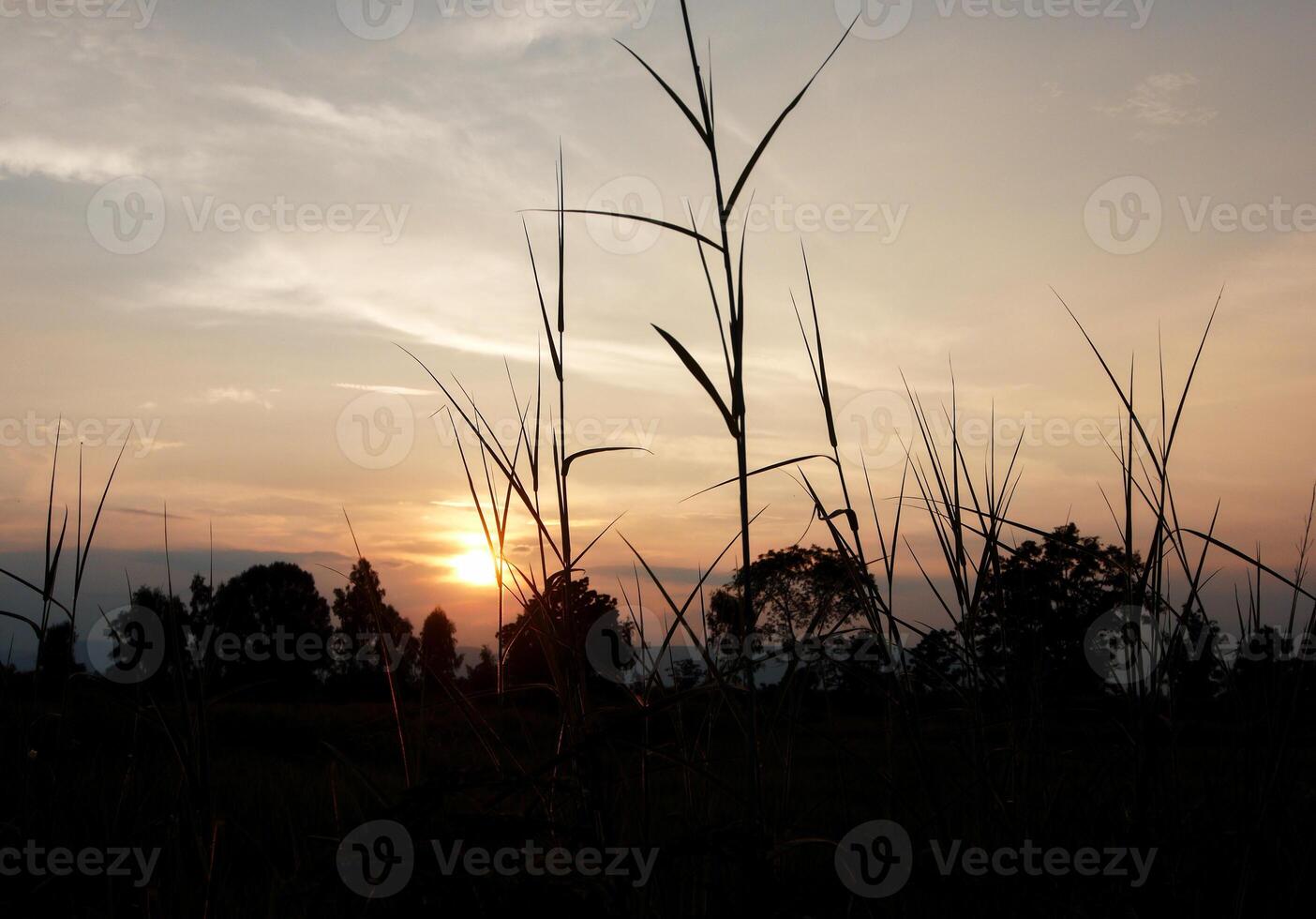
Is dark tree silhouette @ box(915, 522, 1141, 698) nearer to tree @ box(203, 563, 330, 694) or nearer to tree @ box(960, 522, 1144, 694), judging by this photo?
tree @ box(960, 522, 1144, 694)

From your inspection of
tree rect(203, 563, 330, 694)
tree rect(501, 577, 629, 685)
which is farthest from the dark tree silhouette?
tree rect(203, 563, 330, 694)

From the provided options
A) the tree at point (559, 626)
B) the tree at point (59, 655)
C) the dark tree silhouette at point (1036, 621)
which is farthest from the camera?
the tree at point (59, 655)

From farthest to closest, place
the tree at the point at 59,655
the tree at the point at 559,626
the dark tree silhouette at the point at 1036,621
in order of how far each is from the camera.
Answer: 1. the tree at the point at 59,655
2. the dark tree silhouette at the point at 1036,621
3. the tree at the point at 559,626

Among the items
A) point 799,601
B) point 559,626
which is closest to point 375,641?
point 559,626

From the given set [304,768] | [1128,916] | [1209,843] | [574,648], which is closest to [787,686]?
[574,648]

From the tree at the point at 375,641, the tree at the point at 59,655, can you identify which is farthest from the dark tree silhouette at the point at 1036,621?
the tree at the point at 59,655

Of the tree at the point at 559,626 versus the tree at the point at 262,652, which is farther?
the tree at the point at 262,652

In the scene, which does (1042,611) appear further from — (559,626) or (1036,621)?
(559,626)

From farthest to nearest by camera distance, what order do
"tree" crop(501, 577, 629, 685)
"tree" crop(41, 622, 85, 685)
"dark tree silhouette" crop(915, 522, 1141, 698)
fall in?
"tree" crop(41, 622, 85, 685) < "dark tree silhouette" crop(915, 522, 1141, 698) < "tree" crop(501, 577, 629, 685)

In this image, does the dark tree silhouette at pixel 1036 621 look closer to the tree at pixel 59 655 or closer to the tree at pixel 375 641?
the tree at pixel 375 641

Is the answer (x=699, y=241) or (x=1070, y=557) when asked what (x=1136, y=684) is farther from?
(x=699, y=241)

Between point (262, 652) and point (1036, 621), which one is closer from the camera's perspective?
point (1036, 621)

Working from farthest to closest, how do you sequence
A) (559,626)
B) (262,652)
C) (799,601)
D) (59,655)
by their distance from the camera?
(262,652) → (799,601) → (59,655) → (559,626)

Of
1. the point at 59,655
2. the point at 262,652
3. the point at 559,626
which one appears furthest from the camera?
the point at 262,652
